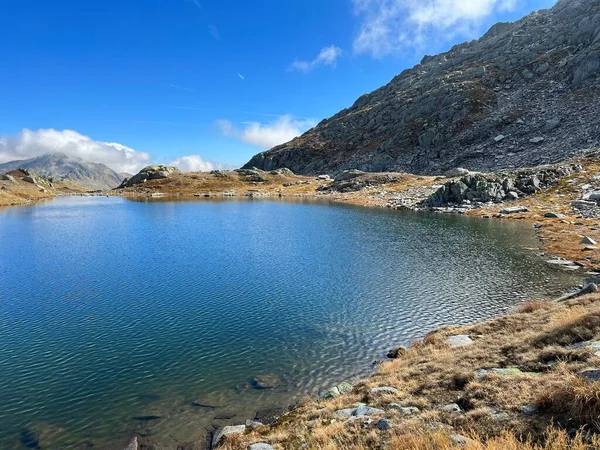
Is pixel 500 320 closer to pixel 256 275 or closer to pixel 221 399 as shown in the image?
pixel 221 399

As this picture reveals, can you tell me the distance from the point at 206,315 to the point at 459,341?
2176cm

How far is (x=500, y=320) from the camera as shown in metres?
26.4

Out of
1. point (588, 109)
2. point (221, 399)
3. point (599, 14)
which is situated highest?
point (599, 14)

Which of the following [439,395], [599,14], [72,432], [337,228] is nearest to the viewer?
[439,395]

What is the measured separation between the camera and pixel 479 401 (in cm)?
1383

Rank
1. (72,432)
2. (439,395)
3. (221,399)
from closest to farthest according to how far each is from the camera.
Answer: (439,395), (72,432), (221,399)

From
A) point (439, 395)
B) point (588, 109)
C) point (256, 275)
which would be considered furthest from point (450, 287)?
point (588, 109)

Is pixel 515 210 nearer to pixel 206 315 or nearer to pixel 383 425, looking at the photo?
pixel 206 315

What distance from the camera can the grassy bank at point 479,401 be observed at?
10977mm

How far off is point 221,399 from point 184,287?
22.1 metres

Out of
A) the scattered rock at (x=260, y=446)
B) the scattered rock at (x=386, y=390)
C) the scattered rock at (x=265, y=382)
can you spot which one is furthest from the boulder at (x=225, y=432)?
the scattered rock at (x=386, y=390)

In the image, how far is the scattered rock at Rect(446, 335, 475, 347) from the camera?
23.2 m

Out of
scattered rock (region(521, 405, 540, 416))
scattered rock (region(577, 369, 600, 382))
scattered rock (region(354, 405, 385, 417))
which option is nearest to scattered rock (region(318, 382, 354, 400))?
scattered rock (region(354, 405, 385, 417))

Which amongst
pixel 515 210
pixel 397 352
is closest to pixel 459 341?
pixel 397 352
